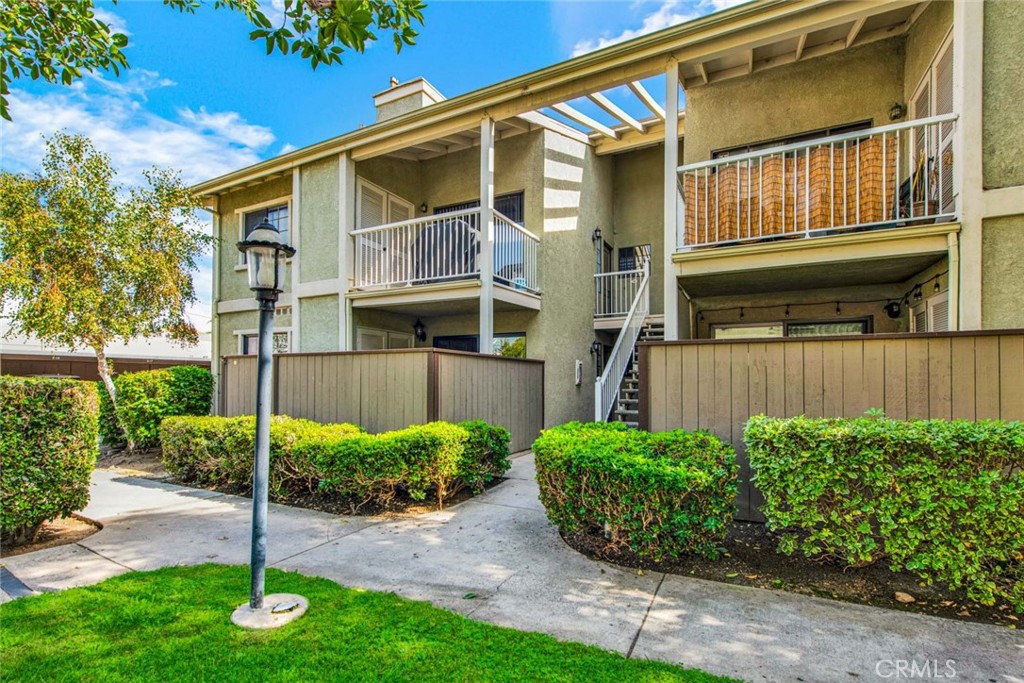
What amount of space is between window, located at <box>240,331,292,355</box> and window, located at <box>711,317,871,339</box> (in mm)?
9193

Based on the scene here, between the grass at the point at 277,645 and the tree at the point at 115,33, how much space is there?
3730mm

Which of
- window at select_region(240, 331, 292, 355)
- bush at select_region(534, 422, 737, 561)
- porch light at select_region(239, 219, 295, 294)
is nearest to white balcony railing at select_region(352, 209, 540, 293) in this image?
window at select_region(240, 331, 292, 355)

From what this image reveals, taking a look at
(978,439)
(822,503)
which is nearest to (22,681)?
(822,503)

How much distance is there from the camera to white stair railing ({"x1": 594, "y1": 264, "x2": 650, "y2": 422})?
27.8ft

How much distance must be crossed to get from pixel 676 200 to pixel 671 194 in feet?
0.38

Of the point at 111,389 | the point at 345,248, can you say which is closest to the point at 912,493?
the point at 345,248

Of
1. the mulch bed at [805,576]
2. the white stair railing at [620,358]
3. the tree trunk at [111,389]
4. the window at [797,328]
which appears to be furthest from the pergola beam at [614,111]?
the tree trunk at [111,389]

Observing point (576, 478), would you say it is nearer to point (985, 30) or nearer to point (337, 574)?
point (337, 574)

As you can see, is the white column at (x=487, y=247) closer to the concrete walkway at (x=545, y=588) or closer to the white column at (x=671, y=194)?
the white column at (x=671, y=194)

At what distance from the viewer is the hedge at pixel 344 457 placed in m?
5.43

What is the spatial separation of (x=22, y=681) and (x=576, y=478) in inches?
139

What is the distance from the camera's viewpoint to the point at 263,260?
11.0 feet

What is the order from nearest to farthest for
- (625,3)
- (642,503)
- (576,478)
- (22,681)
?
(22,681) → (642,503) → (576,478) → (625,3)

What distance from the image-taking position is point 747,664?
262cm
